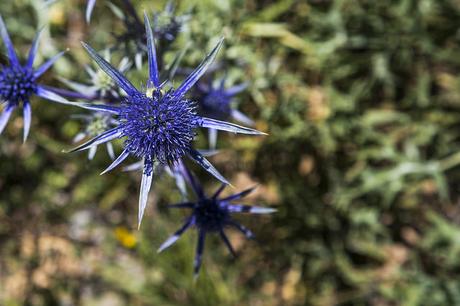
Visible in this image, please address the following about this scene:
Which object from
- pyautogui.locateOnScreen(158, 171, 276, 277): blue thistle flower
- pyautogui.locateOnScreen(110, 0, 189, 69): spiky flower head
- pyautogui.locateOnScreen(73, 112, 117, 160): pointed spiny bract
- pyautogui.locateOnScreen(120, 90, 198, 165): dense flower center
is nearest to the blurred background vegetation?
pyautogui.locateOnScreen(110, 0, 189, 69): spiky flower head

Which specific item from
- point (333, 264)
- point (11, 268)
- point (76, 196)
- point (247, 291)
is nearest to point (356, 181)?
point (333, 264)

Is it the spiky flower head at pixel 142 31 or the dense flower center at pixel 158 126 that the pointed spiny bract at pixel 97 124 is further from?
the dense flower center at pixel 158 126

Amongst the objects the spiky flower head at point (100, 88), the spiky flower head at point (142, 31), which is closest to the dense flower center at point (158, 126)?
the spiky flower head at point (100, 88)

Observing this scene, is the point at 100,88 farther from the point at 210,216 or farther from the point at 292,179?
the point at 292,179

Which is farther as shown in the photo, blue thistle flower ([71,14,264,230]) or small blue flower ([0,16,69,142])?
small blue flower ([0,16,69,142])

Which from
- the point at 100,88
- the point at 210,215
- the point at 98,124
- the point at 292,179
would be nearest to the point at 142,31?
the point at 100,88

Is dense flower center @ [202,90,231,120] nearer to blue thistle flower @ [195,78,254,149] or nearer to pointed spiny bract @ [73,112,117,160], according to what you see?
blue thistle flower @ [195,78,254,149]
